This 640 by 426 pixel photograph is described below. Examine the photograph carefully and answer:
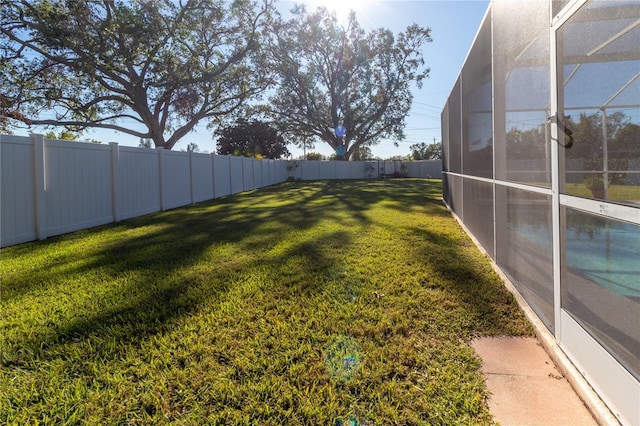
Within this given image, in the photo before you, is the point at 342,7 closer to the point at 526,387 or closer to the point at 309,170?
the point at 309,170

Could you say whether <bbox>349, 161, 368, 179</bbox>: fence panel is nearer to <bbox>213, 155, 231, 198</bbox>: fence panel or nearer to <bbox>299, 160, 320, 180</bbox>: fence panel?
<bbox>299, 160, 320, 180</bbox>: fence panel

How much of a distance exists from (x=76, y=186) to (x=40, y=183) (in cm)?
79

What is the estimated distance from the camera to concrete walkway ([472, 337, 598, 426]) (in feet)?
5.03

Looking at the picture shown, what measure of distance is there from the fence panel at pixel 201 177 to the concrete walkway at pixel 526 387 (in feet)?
34.4

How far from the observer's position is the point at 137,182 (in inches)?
311

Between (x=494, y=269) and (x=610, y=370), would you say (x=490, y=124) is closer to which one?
(x=494, y=269)

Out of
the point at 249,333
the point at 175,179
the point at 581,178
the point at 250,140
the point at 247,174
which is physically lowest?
the point at 249,333

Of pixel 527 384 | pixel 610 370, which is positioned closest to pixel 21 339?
pixel 527 384

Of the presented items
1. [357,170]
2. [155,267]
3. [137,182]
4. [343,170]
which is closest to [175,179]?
[137,182]

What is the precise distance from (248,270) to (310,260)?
80cm

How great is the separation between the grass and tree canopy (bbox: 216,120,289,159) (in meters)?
26.8

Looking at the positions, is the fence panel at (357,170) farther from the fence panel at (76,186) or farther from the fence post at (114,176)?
the fence panel at (76,186)

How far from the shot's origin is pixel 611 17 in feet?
5.01

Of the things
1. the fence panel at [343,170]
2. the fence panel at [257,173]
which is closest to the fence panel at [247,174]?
the fence panel at [257,173]
